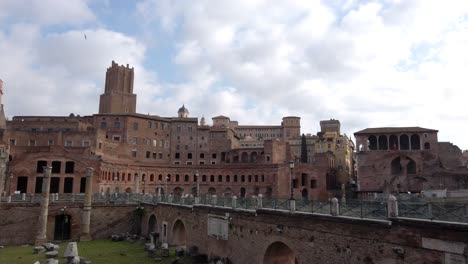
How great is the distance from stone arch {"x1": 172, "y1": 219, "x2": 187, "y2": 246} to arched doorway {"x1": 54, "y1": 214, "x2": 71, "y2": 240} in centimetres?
1238

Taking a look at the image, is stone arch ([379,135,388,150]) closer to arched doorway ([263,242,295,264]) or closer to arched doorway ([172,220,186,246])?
arched doorway ([172,220,186,246])

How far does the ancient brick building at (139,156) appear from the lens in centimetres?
5244

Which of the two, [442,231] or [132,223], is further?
[132,223]

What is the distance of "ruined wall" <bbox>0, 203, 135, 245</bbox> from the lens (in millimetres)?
33344

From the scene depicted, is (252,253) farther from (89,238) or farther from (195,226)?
(89,238)

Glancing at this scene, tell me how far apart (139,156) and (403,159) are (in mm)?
44670

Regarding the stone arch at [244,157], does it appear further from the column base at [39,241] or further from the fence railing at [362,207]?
the column base at [39,241]

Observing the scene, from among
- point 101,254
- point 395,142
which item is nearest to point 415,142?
point 395,142

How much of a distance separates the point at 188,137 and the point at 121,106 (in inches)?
668

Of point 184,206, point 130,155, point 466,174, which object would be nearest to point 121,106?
point 130,155

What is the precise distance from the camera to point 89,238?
35500mm

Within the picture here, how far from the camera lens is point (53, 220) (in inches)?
1387

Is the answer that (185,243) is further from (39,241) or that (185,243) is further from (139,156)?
(139,156)

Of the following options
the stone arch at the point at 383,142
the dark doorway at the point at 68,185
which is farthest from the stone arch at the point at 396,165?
the dark doorway at the point at 68,185
